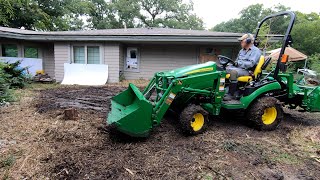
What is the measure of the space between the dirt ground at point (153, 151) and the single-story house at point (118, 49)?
6.41 metres

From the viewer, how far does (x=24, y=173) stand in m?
2.58

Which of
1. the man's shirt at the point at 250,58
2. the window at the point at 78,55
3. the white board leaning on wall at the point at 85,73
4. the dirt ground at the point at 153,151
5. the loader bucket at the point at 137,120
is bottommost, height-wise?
the dirt ground at the point at 153,151

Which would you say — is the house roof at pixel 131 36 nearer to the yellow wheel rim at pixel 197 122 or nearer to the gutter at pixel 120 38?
the gutter at pixel 120 38

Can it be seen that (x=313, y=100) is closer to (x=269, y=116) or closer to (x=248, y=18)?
(x=269, y=116)

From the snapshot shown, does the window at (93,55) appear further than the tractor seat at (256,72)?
Yes

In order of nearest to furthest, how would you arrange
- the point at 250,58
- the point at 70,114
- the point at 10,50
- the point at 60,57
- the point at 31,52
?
1. the point at 250,58
2. the point at 70,114
3. the point at 60,57
4. the point at 10,50
5. the point at 31,52

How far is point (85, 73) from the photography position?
1088 cm

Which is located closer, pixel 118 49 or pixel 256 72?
pixel 256 72

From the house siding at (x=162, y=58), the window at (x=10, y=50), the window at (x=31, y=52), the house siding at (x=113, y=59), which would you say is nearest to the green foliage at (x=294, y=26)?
the house siding at (x=162, y=58)

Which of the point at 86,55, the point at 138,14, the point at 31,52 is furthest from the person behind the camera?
the point at 138,14

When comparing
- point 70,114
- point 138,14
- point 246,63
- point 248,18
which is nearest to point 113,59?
point 70,114

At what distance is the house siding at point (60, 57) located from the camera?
438 inches

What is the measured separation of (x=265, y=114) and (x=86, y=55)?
8841 millimetres

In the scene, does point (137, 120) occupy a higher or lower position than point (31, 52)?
lower
